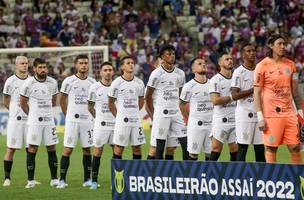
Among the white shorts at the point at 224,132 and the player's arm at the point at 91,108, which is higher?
the player's arm at the point at 91,108

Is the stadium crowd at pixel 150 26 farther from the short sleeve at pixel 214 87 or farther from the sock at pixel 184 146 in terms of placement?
the short sleeve at pixel 214 87

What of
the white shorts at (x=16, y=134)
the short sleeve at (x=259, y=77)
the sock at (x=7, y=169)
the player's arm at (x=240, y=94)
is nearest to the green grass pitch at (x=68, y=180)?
the sock at (x=7, y=169)

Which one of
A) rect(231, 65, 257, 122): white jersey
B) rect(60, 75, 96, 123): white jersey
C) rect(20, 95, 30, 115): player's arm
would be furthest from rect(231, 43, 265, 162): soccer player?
rect(20, 95, 30, 115): player's arm

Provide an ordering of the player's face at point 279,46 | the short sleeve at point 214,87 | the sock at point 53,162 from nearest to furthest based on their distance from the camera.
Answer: the player's face at point 279,46
the short sleeve at point 214,87
the sock at point 53,162

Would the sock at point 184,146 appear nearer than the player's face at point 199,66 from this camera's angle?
No

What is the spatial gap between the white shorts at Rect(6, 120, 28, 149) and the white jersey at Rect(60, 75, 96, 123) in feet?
3.70

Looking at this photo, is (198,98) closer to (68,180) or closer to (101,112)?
(101,112)

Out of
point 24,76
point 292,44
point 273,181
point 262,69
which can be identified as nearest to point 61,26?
point 292,44

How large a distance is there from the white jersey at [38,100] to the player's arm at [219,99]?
3.25 metres

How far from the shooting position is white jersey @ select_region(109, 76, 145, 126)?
1764cm

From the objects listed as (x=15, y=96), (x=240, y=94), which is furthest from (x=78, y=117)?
(x=240, y=94)

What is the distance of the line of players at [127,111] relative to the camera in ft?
55.2

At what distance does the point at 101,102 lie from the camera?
1817cm

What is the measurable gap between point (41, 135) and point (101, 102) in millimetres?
1198
